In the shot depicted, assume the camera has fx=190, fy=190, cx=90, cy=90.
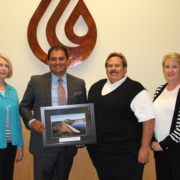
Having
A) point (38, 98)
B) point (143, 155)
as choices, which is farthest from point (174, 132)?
point (38, 98)

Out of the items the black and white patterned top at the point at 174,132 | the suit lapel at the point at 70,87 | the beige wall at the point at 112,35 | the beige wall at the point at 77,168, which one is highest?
the beige wall at the point at 112,35

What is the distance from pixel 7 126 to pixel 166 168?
58.9 inches

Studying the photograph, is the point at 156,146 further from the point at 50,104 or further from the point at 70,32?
the point at 70,32

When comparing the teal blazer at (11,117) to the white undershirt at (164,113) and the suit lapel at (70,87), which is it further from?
the white undershirt at (164,113)

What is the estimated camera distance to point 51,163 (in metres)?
1.76

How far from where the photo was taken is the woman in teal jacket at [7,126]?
5.71 ft

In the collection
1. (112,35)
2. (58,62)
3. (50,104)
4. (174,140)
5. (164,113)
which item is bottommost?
(174,140)

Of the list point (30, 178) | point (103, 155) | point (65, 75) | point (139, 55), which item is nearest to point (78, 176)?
point (30, 178)

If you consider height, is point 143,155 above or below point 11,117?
below

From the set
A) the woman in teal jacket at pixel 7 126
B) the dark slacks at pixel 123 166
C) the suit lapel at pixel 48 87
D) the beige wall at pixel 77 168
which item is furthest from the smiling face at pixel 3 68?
the dark slacks at pixel 123 166

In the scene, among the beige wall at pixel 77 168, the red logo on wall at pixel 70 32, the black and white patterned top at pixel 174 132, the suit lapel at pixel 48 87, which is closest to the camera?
the black and white patterned top at pixel 174 132

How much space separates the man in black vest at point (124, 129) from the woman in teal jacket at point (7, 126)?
31.0 inches

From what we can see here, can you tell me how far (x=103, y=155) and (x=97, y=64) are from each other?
134 centimetres

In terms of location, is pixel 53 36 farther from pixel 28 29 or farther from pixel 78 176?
pixel 78 176
